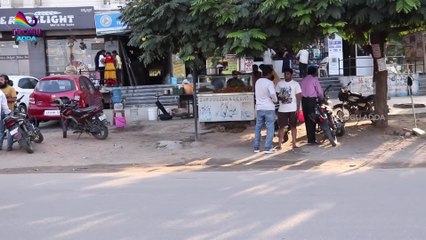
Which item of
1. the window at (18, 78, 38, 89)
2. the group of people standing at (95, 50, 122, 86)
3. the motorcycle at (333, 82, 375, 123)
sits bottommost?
the motorcycle at (333, 82, 375, 123)

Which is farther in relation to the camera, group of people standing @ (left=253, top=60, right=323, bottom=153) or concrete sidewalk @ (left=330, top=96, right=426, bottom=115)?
concrete sidewalk @ (left=330, top=96, right=426, bottom=115)

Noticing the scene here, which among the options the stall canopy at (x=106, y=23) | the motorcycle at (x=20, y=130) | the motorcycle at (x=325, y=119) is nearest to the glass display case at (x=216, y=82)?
the motorcycle at (x=325, y=119)

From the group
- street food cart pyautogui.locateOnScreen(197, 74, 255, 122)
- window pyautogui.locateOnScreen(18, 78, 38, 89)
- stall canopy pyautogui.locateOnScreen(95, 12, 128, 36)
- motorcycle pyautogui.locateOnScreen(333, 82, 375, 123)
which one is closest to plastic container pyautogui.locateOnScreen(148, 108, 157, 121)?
street food cart pyautogui.locateOnScreen(197, 74, 255, 122)

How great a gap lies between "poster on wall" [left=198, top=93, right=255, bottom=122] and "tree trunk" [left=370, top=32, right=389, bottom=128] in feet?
10.3

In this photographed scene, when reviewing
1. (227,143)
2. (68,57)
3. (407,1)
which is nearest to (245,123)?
(227,143)

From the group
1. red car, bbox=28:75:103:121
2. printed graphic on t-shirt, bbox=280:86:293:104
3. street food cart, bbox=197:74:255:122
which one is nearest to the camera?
printed graphic on t-shirt, bbox=280:86:293:104

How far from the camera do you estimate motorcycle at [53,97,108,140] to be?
12992mm

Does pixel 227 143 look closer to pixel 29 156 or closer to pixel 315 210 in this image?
pixel 29 156

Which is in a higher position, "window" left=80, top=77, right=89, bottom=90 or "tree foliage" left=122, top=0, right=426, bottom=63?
"tree foliage" left=122, top=0, right=426, bottom=63

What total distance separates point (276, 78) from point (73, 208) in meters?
7.00

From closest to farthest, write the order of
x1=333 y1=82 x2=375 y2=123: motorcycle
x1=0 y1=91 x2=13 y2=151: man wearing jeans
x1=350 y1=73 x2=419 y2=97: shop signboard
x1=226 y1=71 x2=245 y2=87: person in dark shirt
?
x1=0 y1=91 x2=13 y2=151: man wearing jeans → x1=333 y1=82 x2=375 y2=123: motorcycle → x1=226 y1=71 x2=245 y2=87: person in dark shirt → x1=350 y1=73 x2=419 y2=97: shop signboard

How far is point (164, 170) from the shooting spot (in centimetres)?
976

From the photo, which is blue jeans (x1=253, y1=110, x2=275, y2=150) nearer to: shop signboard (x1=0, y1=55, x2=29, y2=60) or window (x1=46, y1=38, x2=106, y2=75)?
window (x1=46, y1=38, x2=106, y2=75)

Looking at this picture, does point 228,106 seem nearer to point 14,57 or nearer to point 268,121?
point 268,121
